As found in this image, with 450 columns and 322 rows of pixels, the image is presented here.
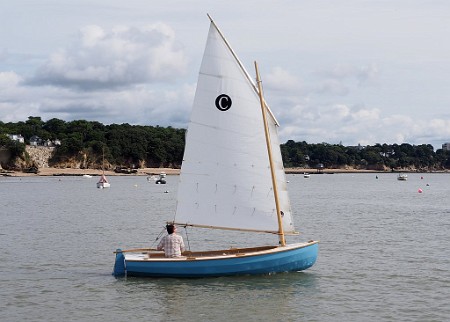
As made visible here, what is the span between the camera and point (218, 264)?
27.4 metres

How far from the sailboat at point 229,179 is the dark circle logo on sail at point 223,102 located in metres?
0.04

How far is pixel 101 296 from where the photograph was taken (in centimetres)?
2583

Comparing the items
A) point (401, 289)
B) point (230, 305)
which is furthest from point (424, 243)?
point (230, 305)

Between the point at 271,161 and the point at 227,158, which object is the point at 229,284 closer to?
the point at 227,158

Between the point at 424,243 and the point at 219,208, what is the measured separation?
1976cm

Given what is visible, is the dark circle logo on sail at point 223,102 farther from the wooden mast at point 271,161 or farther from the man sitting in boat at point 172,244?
the man sitting in boat at point 172,244

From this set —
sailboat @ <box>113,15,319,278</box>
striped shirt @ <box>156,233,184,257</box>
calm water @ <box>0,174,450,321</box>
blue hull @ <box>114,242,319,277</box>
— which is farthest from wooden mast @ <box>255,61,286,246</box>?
striped shirt @ <box>156,233,184,257</box>

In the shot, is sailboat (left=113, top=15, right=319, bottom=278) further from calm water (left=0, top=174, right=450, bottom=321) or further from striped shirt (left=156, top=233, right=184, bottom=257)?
calm water (left=0, top=174, right=450, bottom=321)

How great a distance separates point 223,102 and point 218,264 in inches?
250

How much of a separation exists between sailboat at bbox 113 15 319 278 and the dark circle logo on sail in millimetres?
39

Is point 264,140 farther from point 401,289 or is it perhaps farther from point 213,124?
point 401,289

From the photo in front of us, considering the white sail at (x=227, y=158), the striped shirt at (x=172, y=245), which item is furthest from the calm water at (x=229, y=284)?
the white sail at (x=227, y=158)

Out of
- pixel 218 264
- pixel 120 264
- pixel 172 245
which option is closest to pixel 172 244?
pixel 172 245

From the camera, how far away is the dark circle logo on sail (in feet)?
90.5
